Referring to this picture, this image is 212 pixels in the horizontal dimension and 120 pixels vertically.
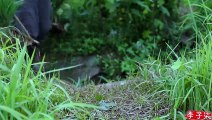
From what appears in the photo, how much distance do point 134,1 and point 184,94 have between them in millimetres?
3236

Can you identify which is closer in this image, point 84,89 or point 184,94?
point 184,94

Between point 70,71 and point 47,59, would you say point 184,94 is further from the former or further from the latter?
point 47,59

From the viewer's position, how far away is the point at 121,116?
2746mm

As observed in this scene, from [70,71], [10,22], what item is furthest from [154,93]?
[70,71]

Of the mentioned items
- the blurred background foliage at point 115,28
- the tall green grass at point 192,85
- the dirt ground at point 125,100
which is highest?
the tall green grass at point 192,85

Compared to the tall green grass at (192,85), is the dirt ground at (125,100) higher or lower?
lower

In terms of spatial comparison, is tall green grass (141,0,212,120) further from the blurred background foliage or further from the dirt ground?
the blurred background foliage

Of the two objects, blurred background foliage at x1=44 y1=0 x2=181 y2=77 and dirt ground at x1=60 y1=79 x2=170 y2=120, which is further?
blurred background foliage at x1=44 y1=0 x2=181 y2=77

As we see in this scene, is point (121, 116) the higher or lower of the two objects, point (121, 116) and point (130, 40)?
the higher

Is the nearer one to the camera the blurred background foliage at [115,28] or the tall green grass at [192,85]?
the tall green grass at [192,85]

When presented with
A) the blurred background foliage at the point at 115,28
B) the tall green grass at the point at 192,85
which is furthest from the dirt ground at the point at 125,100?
the blurred background foliage at the point at 115,28

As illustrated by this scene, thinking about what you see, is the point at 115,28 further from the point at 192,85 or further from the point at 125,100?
the point at 192,85

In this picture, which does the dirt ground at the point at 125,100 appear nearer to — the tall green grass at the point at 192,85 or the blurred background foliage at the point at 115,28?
the tall green grass at the point at 192,85

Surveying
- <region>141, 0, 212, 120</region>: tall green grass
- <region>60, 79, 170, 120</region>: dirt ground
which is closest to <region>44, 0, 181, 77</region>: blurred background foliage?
<region>60, 79, 170, 120</region>: dirt ground
